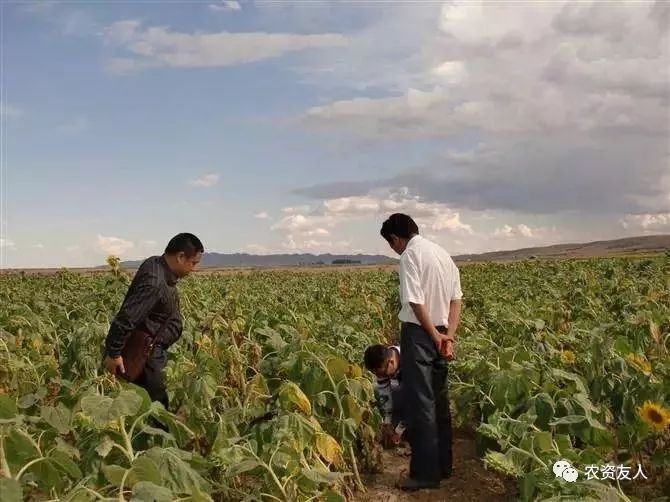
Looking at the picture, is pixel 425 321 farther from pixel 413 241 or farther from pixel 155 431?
pixel 155 431

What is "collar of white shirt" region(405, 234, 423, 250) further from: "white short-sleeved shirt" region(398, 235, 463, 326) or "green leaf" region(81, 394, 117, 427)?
"green leaf" region(81, 394, 117, 427)

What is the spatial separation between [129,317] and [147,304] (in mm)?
137

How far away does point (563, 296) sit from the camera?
35.4 feet

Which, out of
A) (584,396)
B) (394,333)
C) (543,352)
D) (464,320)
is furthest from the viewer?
(394,333)

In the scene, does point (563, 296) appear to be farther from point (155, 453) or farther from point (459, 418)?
point (155, 453)

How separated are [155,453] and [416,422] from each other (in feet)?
7.18

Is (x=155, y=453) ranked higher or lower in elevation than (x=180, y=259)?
lower

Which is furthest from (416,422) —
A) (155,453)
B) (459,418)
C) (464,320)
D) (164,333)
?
(464,320)

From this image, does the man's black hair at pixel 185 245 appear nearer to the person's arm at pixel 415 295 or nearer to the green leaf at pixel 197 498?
the person's arm at pixel 415 295

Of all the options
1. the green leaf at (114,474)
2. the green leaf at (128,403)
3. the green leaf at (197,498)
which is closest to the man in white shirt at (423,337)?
the green leaf at (128,403)

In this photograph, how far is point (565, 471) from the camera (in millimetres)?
3021

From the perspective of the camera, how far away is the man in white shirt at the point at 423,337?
14.9 feet

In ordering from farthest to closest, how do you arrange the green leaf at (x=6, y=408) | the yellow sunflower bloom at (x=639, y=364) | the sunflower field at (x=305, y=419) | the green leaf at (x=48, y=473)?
the yellow sunflower bloom at (x=639, y=364) < the green leaf at (x=6, y=408) < the sunflower field at (x=305, y=419) < the green leaf at (x=48, y=473)

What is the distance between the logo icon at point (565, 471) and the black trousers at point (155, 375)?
280 centimetres
